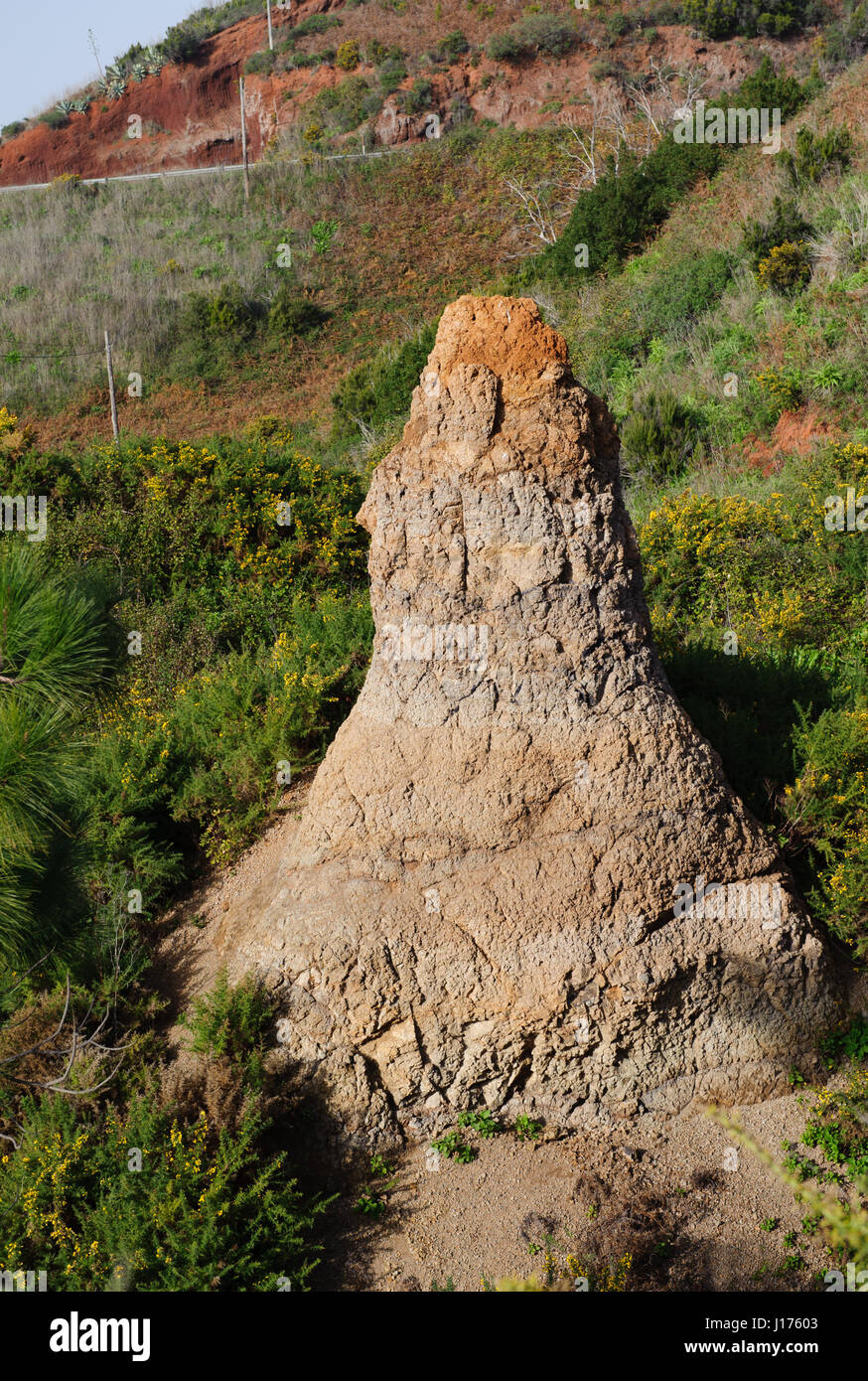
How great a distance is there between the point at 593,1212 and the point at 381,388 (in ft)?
52.9

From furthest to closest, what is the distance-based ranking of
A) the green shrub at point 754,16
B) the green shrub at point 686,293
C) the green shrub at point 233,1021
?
1. the green shrub at point 754,16
2. the green shrub at point 686,293
3. the green shrub at point 233,1021

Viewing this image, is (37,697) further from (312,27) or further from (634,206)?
(312,27)

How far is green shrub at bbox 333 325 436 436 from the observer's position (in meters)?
17.5

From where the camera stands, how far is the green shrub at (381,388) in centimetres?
1752

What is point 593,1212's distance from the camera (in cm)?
423

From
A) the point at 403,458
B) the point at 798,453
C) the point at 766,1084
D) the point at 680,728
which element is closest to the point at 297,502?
the point at 798,453

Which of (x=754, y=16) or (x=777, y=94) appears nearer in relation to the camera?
(x=777, y=94)

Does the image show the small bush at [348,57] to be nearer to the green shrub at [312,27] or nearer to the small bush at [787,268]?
the green shrub at [312,27]

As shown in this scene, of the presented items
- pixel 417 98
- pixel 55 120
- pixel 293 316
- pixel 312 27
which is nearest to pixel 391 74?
pixel 417 98

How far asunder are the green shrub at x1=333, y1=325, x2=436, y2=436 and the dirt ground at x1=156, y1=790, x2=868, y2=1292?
13948 millimetres

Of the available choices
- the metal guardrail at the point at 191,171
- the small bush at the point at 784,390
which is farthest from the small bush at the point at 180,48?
the small bush at the point at 784,390

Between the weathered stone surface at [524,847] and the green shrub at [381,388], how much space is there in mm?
12704

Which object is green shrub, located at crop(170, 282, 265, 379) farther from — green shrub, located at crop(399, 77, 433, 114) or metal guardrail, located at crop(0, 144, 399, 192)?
green shrub, located at crop(399, 77, 433, 114)

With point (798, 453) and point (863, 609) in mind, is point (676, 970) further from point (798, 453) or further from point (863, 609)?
point (798, 453)
